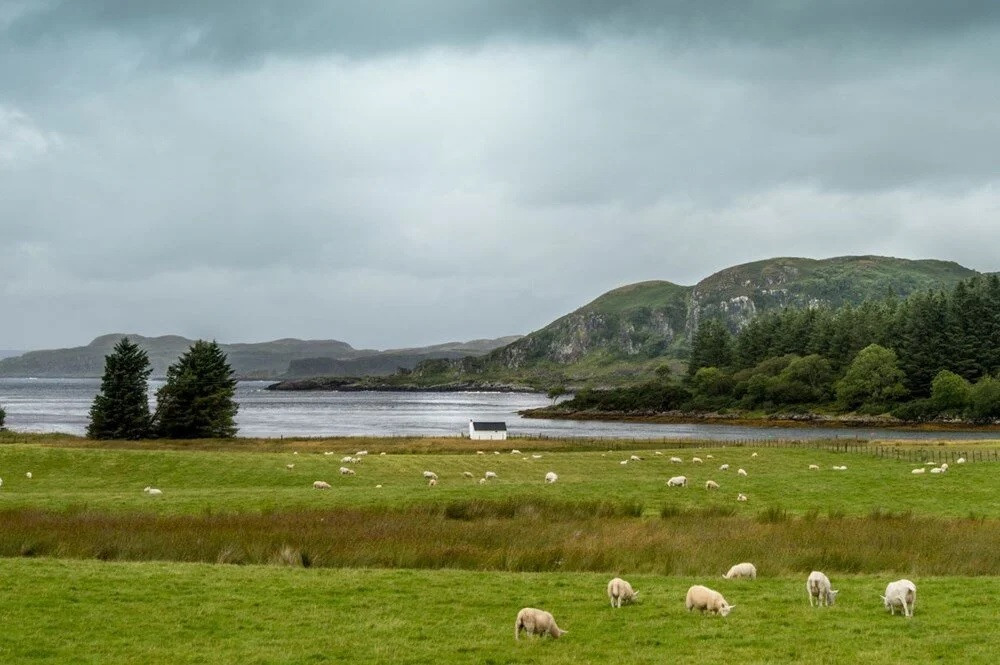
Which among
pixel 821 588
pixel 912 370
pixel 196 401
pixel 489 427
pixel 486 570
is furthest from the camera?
pixel 912 370

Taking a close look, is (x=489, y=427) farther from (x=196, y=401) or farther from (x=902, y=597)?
(x=902, y=597)

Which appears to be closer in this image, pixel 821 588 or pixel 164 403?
pixel 821 588

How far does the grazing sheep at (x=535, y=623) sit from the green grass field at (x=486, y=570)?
1.04ft

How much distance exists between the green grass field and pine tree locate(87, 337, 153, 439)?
55181mm

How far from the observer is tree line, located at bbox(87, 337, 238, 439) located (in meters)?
101

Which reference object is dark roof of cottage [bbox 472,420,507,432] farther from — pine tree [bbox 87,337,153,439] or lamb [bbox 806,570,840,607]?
lamb [bbox 806,570,840,607]

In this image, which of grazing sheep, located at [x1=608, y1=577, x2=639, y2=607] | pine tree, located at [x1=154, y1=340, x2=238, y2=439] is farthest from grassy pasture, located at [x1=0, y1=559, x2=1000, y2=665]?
pine tree, located at [x1=154, y1=340, x2=238, y2=439]

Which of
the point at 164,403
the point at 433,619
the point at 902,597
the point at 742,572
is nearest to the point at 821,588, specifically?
the point at 902,597

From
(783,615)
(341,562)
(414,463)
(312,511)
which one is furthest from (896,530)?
(414,463)

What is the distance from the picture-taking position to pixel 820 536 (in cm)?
2838

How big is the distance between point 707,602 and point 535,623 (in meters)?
4.28

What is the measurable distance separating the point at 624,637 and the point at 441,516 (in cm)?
1757

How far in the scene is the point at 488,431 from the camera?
108 metres

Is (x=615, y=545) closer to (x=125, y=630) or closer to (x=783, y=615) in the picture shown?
(x=783, y=615)
